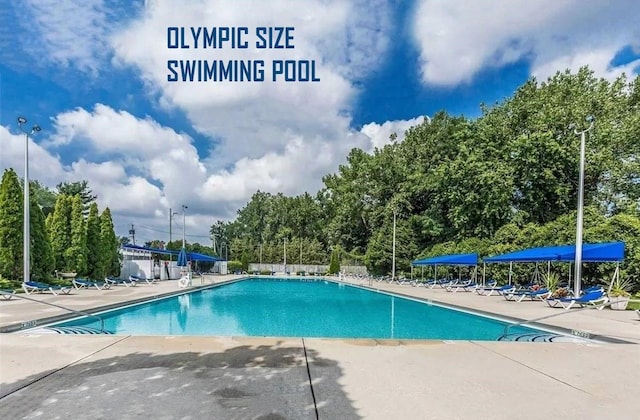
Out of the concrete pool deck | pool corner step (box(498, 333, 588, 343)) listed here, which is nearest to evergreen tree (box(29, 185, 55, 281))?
the concrete pool deck

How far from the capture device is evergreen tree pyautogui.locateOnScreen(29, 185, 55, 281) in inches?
681

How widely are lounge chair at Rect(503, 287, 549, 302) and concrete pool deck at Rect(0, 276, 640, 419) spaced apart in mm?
7793

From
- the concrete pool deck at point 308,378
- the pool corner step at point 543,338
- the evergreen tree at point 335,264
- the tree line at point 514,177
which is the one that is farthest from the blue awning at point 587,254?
the evergreen tree at point 335,264

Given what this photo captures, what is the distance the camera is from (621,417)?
3408 mm

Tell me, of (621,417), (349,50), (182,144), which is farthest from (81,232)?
(621,417)

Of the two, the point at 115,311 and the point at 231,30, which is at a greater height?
the point at 231,30

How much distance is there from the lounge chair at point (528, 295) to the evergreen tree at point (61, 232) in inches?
807

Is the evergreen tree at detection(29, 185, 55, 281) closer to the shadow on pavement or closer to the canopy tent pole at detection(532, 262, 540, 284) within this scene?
the shadow on pavement

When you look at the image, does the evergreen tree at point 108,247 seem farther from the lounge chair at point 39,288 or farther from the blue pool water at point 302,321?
the blue pool water at point 302,321

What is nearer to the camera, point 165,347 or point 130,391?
point 130,391

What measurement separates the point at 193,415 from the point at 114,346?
10.4ft

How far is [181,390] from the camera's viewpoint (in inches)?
155

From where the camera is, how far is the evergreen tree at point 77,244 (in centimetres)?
2092

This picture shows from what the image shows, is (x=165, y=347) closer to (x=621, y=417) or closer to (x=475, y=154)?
(x=621, y=417)
